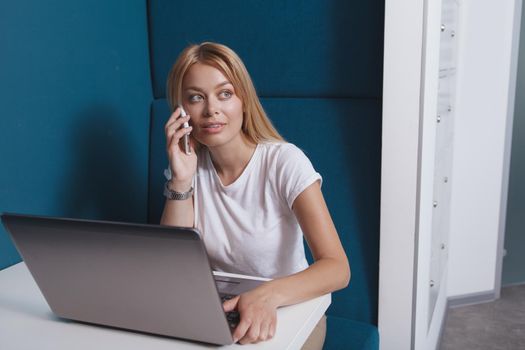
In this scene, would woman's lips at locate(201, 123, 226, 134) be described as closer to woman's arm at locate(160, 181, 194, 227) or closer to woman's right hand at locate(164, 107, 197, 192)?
woman's right hand at locate(164, 107, 197, 192)

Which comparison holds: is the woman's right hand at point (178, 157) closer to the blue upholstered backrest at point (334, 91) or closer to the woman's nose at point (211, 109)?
the woman's nose at point (211, 109)

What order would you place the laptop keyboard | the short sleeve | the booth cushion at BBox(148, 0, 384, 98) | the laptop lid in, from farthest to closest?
the booth cushion at BBox(148, 0, 384, 98), the short sleeve, the laptop keyboard, the laptop lid

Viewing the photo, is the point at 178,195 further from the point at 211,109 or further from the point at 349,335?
the point at 349,335

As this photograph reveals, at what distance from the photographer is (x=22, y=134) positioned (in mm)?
1251

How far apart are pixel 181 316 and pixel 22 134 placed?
0.74 metres

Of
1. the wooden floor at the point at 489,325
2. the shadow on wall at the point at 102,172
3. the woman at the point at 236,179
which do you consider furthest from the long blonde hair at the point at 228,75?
the wooden floor at the point at 489,325

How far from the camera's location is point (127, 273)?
2.41 ft

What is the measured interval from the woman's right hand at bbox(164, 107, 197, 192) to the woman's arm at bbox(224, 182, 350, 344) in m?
0.26

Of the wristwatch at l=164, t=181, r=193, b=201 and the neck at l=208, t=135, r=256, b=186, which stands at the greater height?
the neck at l=208, t=135, r=256, b=186

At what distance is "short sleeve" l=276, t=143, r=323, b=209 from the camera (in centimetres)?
113

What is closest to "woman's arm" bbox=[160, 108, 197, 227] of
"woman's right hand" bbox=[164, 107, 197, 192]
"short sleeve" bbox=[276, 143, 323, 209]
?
"woman's right hand" bbox=[164, 107, 197, 192]

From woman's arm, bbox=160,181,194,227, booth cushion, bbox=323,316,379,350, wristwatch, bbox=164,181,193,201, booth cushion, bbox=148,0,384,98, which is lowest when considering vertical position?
booth cushion, bbox=323,316,379,350

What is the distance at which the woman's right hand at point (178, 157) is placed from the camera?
119 cm

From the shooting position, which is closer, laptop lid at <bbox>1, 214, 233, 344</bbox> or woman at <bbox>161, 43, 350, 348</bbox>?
laptop lid at <bbox>1, 214, 233, 344</bbox>
